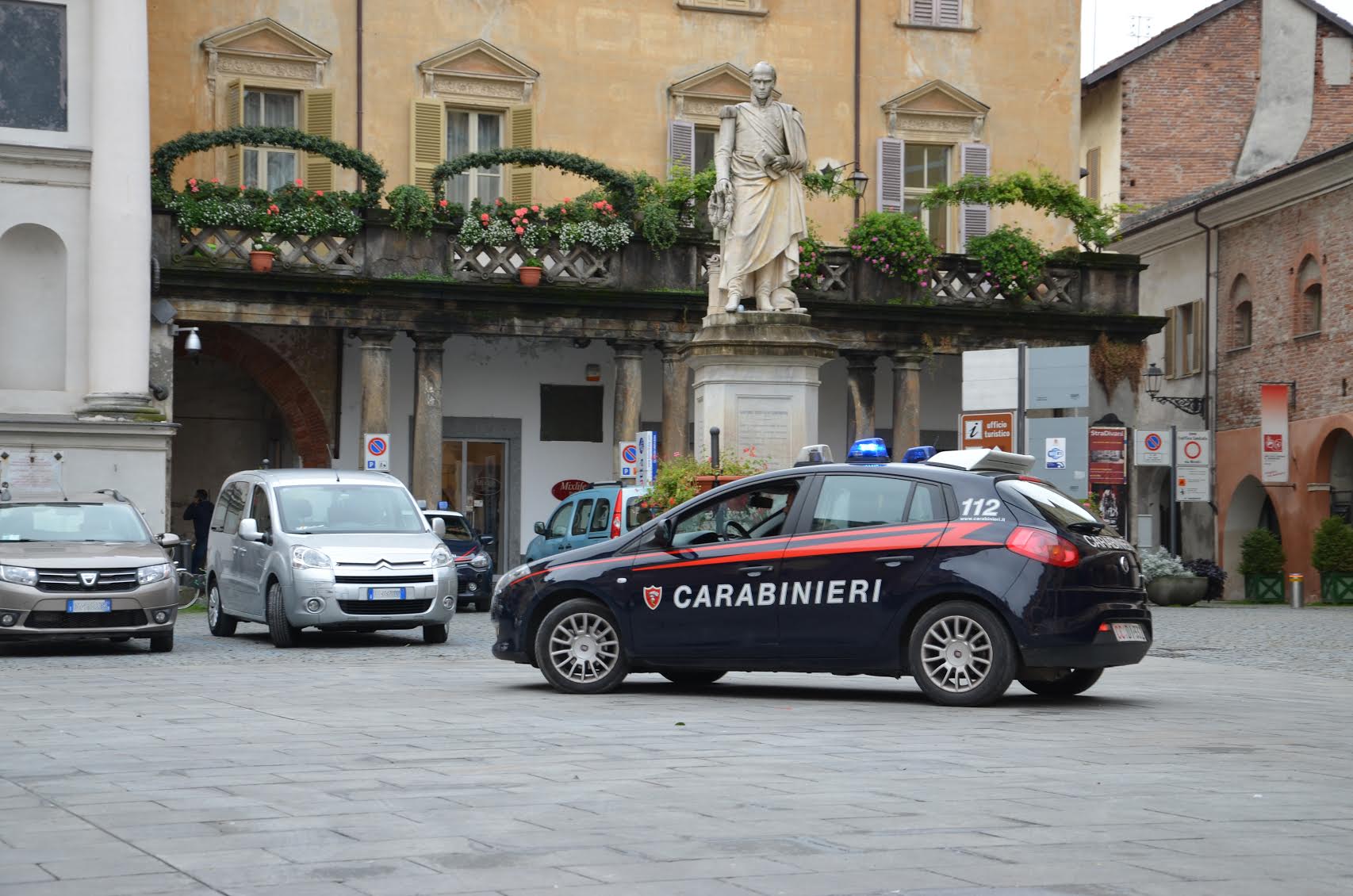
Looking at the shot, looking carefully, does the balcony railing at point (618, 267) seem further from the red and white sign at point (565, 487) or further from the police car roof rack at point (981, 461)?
the police car roof rack at point (981, 461)

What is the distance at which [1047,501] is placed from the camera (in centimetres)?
1307

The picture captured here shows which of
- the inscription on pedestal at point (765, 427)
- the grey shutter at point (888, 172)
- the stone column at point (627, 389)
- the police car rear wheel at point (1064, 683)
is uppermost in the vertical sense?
the grey shutter at point (888, 172)

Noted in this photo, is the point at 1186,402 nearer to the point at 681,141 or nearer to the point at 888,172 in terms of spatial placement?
the point at 888,172

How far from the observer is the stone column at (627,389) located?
3506cm

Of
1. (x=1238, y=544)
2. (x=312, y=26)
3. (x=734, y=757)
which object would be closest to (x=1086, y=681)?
(x=734, y=757)

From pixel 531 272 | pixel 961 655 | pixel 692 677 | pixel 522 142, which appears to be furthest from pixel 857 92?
pixel 961 655

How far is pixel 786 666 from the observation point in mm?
13367

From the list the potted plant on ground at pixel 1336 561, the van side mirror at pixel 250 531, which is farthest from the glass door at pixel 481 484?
the van side mirror at pixel 250 531

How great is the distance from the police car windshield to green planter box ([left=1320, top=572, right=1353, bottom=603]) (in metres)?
23.2

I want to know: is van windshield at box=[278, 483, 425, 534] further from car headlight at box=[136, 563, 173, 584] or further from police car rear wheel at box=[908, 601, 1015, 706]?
police car rear wheel at box=[908, 601, 1015, 706]

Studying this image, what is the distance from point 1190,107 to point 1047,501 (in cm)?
3594

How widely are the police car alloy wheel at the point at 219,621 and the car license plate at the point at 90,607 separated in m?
3.57

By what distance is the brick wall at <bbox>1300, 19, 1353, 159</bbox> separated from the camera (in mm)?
46656

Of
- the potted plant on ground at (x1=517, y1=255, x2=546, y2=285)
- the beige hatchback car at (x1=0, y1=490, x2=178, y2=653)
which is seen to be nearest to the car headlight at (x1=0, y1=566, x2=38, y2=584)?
the beige hatchback car at (x1=0, y1=490, x2=178, y2=653)
